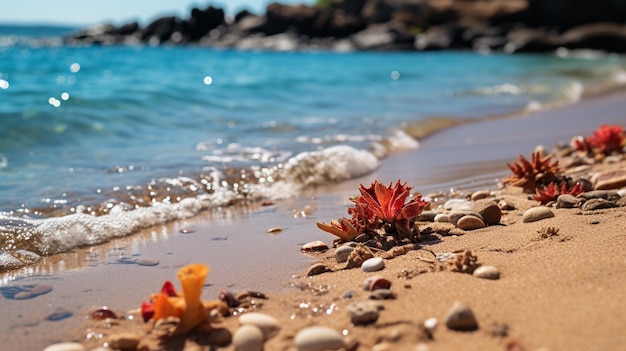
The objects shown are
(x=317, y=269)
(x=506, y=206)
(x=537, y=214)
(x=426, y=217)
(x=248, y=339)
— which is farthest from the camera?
(x=506, y=206)

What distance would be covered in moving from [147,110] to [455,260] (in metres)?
7.46

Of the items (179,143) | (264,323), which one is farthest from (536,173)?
(179,143)

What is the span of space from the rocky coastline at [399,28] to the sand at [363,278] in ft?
121

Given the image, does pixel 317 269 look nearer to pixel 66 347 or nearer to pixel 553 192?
pixel 66 347

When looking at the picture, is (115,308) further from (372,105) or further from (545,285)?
(372,105)

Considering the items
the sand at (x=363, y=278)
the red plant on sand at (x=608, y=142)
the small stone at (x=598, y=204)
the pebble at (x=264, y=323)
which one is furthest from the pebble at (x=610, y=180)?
the pebble at (x=264, y=323)

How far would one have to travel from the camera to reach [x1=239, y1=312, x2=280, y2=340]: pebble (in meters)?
2.43

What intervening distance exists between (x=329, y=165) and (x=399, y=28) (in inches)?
1763

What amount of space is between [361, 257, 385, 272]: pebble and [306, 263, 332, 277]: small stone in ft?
0.64

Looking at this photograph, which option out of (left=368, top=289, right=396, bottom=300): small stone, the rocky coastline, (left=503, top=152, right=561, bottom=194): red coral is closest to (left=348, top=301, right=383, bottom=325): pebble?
(left=368, top=289, right=396, bottom=300): small stone

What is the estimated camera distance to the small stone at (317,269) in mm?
3166

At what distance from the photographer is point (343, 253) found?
332 centimetres

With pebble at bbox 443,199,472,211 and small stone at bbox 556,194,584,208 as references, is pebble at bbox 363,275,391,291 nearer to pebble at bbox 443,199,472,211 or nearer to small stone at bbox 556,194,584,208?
pebble at bbox 443,199,472,211

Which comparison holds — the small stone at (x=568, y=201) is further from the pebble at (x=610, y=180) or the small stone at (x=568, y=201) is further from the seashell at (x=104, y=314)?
the seashell at (x=104, y=314)
